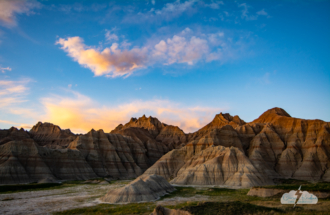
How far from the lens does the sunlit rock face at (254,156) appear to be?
65.4m

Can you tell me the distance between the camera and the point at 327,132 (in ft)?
322

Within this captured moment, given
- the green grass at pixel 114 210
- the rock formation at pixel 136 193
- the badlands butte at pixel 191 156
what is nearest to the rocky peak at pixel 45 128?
the badlands butte at pixel 191 156

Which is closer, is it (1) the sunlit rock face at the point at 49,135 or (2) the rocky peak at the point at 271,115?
(1) the sunlit rock face at the point at 49,135

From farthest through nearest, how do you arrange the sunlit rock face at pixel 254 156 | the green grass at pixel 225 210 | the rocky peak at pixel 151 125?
the rocky peak at pixel 151 125, the sunlit rock face at pixel 254 156, the green grass at pixel 225 210

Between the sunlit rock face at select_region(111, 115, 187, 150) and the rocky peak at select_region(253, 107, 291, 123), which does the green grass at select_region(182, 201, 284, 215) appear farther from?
the sunlit rock face at select_region(111, 115, 187, 150)

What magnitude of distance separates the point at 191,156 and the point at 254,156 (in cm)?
2262

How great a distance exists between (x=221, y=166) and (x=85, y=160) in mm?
51994

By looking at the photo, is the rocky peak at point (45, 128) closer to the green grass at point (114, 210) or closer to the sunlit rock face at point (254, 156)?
the sunlit rock face at point (254, 156)

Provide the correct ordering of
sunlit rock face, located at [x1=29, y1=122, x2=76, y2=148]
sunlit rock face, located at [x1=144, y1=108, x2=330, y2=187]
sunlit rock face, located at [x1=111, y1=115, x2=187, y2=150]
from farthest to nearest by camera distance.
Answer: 1. sunlit rock face, located at [x1=111, y1=115, x2=187, y2=150]
2. sunlit rock face, located at [x1=29, y1=122, x2=76, y2=148]
3. sunlit rock face, located at [x1=144, y1=108, x2=330, y2=187]

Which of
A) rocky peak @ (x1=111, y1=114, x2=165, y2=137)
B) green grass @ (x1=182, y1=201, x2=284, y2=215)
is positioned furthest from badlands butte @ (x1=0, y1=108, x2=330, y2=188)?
rocky peak @ (x1=111, y1=114, x2=165, y2=137)

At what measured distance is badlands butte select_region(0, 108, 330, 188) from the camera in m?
66.6

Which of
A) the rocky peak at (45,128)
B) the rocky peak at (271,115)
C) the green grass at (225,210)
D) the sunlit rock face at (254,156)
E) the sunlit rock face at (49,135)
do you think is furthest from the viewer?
the rocky peak at (45,128)

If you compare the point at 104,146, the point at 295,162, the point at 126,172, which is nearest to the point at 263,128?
the point at 295,162

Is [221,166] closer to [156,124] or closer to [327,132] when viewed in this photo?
[327,132]
